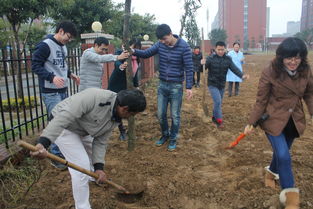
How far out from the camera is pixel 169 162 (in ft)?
12.7

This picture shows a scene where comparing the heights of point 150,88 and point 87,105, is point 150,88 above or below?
below

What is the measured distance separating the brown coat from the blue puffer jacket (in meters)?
1.54

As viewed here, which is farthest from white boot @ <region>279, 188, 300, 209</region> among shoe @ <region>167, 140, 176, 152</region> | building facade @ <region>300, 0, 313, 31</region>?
building facade @ <region>300, 0, 313, 31</region>

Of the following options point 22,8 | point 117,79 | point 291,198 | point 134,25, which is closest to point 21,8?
point 22,8

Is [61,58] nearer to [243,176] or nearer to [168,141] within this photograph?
[168,141]

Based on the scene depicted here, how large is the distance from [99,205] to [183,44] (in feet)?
7.76

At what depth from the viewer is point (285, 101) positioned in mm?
2613

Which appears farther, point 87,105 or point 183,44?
point 183,44

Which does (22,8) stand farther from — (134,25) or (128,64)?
(134,25)

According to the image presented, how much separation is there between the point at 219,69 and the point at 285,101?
2835mm

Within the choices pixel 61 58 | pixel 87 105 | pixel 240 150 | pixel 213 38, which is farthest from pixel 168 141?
pixel 213 38

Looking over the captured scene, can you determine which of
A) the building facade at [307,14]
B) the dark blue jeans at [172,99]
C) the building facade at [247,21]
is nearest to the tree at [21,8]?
the dark blue jeans at [172,99]

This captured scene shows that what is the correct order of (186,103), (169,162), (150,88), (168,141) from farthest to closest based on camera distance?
(150,88)
(186,103)
(168,141)
(169,162)

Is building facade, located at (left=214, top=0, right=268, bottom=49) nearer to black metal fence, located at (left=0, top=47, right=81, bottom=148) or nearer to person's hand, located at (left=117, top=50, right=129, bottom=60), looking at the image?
black metal fence, located at (left=0, top=47, right=81, bottom=148)
